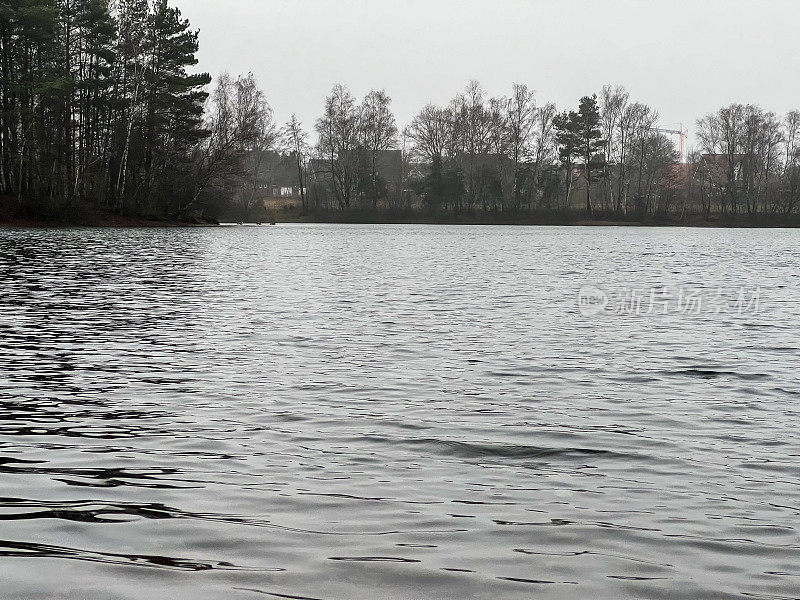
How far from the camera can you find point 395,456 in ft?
25.4

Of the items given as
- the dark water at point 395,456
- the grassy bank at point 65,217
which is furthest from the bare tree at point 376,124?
the dark water at point 395,456

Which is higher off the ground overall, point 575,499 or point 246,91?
point 246,91

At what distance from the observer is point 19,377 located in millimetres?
11234

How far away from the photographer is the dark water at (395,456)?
5184 millimetres

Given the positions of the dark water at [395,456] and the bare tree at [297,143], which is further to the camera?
the bare tree at [297,143]

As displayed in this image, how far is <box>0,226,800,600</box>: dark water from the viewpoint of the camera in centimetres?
518

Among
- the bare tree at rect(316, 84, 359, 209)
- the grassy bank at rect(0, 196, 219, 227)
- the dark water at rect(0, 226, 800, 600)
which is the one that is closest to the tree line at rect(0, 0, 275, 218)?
the grassy bank at rect(0, 196, 219, 227)

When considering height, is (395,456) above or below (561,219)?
below

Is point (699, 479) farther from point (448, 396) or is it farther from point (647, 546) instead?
point (448, 396)

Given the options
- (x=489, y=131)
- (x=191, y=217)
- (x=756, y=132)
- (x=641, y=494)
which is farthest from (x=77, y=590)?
(x=756, y=132)

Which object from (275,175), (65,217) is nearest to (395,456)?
(65,217)

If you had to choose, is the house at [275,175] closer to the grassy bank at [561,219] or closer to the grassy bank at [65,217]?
the grassy bank at [561,219]

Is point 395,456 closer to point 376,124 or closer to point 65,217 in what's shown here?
point 65,217

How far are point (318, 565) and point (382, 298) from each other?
694 inches
